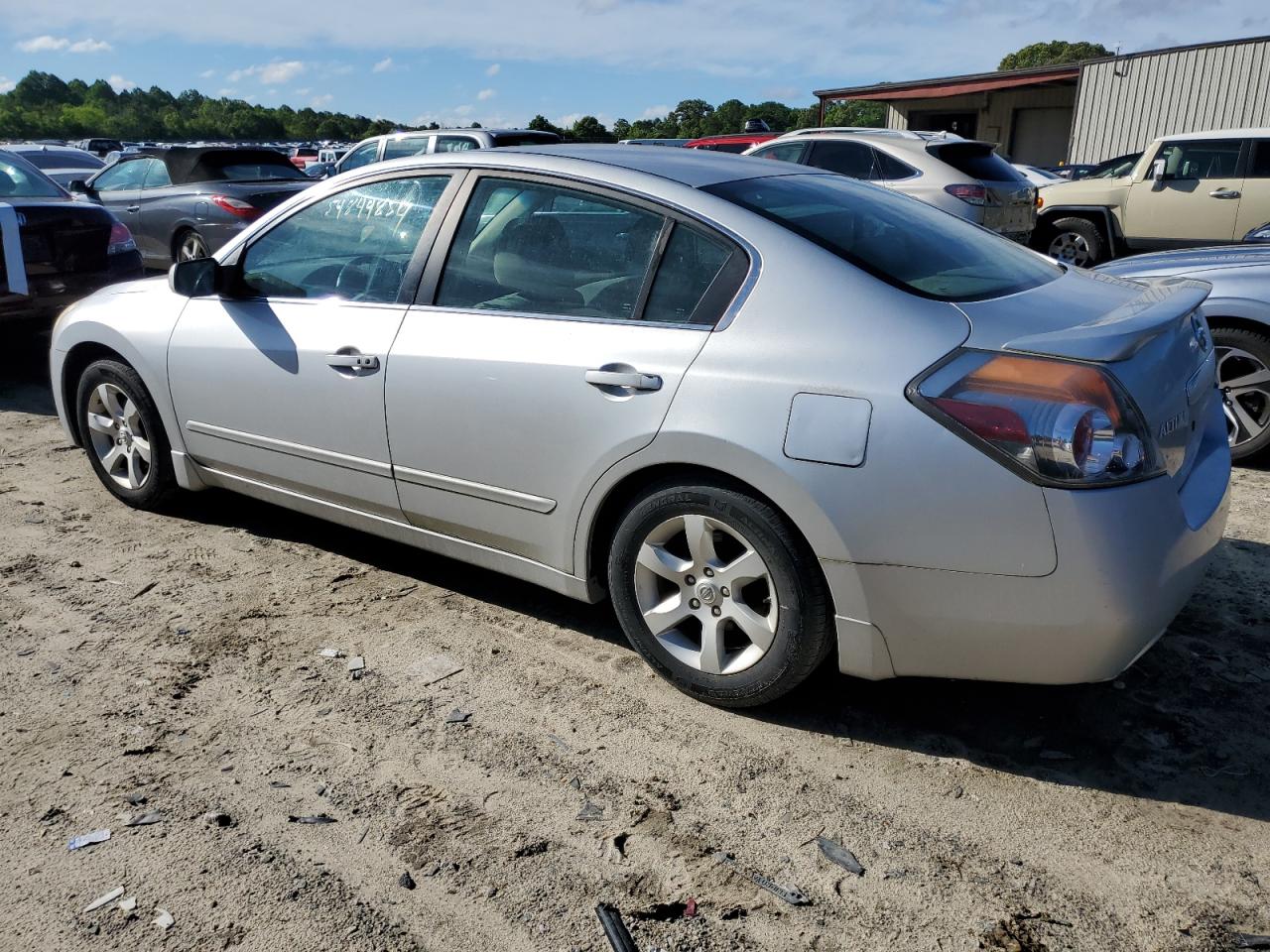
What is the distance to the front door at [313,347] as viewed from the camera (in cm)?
366

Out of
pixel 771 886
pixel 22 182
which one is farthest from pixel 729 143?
pixel 771 886

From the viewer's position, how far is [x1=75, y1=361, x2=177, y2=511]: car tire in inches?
178

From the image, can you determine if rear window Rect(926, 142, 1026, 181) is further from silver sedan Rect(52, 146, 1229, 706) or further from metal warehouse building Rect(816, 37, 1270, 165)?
metal warehouse building Rect(816, 37, 1270, 165)

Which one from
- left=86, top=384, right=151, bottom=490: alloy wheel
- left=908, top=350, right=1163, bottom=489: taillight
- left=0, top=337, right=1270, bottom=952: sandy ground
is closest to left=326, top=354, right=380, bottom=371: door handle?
left=0, top=337, right=1270, bottom=952: sandy ground

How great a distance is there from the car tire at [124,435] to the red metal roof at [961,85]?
27651mm

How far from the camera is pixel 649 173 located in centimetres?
328

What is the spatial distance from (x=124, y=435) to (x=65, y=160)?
566 inches

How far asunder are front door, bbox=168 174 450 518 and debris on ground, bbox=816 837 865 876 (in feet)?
6.29

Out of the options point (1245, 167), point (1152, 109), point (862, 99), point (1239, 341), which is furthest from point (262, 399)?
point (862, 99)

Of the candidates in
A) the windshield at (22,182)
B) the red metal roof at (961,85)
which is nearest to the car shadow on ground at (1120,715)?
the windshield at (22,182)

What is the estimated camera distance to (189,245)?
11406 millimetres

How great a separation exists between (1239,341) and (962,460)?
3.44 m

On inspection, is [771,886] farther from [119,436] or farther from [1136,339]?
[119,436]

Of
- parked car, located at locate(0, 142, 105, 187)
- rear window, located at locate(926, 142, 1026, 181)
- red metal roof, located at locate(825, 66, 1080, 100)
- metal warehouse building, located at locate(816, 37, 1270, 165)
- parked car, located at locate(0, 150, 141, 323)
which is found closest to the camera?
parked car, located at locate(0, 150, 141, 323)
